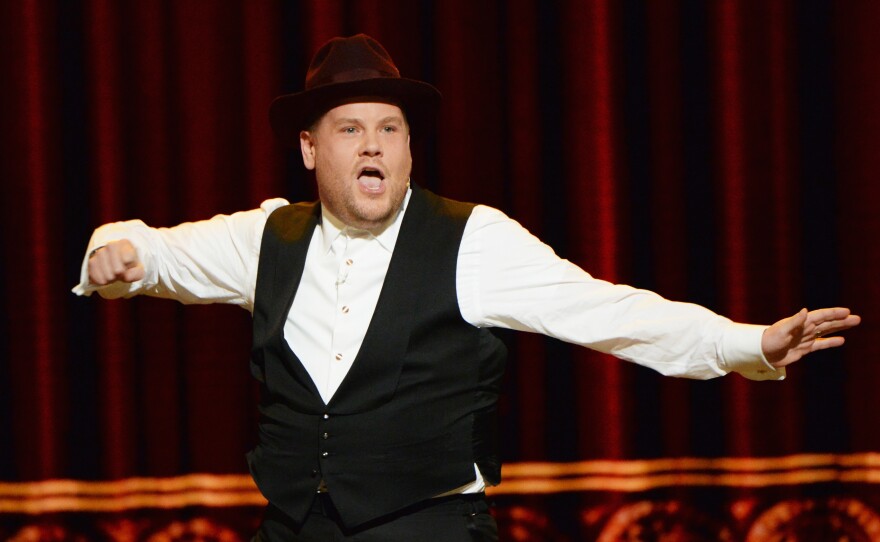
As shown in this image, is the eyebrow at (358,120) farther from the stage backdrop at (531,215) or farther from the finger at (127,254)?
the stage backdrop at (531,215)

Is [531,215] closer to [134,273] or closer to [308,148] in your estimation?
[308,148]

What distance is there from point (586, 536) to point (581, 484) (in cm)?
15

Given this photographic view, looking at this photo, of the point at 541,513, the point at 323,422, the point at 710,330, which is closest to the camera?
the point at 710,330

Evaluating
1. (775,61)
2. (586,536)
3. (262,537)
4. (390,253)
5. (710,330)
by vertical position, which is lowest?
(586,536)

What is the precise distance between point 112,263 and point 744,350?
1.10 m

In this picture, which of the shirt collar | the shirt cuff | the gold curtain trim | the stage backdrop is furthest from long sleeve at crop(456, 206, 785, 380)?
the gold curtain trim

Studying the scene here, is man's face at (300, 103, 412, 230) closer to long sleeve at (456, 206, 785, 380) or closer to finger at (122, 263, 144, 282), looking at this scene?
long sleeve at (456, 206, 785, 380)

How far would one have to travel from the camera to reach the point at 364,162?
78.7 inches

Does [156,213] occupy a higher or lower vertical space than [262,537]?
higher

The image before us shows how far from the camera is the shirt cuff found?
1651 mm

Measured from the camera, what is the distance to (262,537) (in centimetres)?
192

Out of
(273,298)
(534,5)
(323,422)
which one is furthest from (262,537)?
Answer: (534,5)

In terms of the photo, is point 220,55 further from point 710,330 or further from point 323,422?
point 710,330

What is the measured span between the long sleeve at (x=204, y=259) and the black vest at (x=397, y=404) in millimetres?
177
